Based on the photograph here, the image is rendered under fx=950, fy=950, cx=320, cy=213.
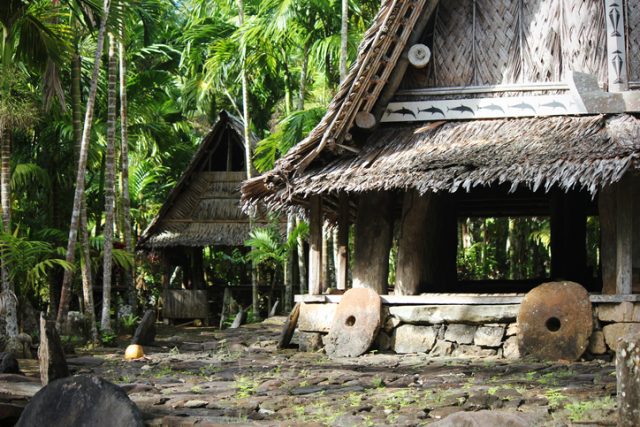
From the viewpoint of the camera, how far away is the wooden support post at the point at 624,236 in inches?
388

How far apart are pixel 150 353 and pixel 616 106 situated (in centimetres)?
632

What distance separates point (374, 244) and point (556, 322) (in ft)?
8.03

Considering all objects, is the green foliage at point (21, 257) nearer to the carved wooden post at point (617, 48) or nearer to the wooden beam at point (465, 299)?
the wooden beam at point (465, 299)

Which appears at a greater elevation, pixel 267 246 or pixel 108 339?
pixel 267 246

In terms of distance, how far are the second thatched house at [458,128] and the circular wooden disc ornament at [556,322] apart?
0.23 meters

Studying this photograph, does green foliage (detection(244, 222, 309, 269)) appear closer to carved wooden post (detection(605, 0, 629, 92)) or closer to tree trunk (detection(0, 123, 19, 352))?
tree trunk (detection(0, 123, 19, 352))

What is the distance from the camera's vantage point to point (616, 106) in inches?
408

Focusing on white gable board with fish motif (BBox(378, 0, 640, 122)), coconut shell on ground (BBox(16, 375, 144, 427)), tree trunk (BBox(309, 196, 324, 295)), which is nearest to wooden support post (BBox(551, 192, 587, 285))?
white gable board with fish motif (BBox(378, 0, 640, 122))

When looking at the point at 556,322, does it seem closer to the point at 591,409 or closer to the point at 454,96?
the point at 454,96

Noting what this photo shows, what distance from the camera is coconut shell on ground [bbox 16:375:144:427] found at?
619cm

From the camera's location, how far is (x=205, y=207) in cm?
2089

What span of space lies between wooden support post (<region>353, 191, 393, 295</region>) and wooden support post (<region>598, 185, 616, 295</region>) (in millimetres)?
2512

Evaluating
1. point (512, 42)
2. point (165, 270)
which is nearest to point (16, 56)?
point (512, 42)

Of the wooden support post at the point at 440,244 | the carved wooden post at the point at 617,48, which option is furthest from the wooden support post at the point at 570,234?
the carved wooden post at the point at 617,48
